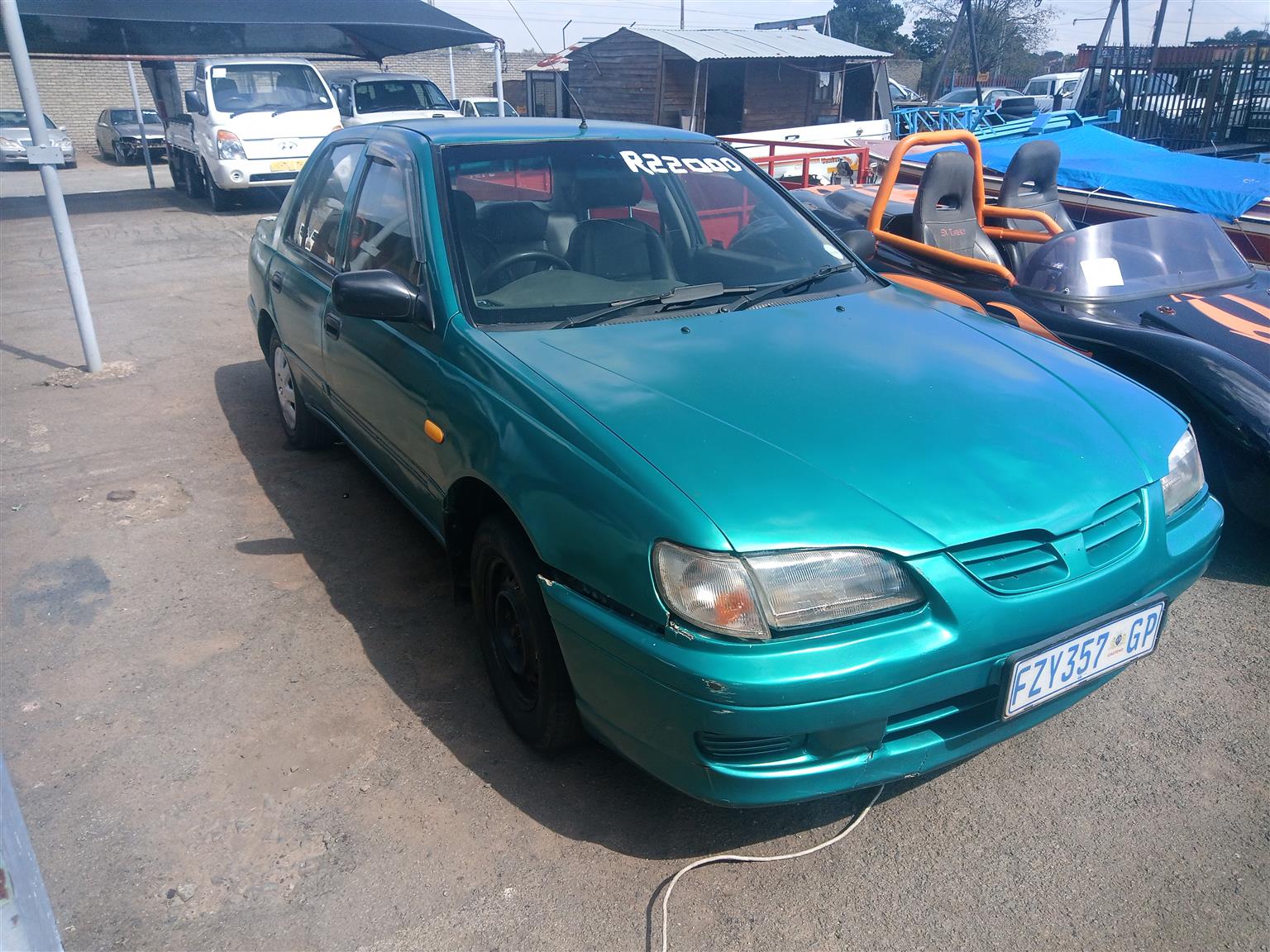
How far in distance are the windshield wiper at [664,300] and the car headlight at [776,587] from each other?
1.08 meters

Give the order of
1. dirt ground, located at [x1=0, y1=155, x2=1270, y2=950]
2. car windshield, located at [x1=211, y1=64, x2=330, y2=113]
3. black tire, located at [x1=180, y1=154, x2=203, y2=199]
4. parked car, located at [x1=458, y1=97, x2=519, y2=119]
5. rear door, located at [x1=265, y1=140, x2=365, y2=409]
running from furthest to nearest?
parked car, located at [x1=458, y1=97, x2=519, y2=119] < black tire, located at [x1=180, y1=154, x2=203, y2=199] < car windshield, located at [x1=211, y1=64, x2=330, y2=113] < rear door, located at [x1=265, y1=140, x2=365, y2=409] < dirt ground, located at [x1=0, y1=155, x2=1270, y2=950]

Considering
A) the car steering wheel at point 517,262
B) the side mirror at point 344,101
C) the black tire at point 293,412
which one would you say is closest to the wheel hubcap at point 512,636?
the car steering wheel at point 517,262

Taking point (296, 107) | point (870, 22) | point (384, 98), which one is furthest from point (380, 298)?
point (870, 22)

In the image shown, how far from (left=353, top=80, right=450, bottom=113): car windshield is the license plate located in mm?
16737

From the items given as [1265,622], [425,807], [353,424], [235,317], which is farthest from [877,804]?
[235,317]

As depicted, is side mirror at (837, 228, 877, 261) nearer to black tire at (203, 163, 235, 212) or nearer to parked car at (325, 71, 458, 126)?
black tire at (203, 163, 235, 212)

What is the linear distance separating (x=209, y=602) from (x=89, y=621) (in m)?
0.40

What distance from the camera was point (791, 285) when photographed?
3.29 metres

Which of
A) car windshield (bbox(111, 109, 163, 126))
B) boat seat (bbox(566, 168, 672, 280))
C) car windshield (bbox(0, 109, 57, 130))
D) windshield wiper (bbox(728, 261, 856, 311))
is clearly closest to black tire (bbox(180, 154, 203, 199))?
car windshield (bbox(0, 109, 57, 130))

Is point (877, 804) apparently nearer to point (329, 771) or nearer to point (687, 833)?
point (687, 833)

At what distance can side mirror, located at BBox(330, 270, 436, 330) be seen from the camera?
2906 mm

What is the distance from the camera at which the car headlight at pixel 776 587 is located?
6.59 feet

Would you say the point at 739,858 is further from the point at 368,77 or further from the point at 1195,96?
the point at 368,77

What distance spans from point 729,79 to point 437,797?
75.7 feet
